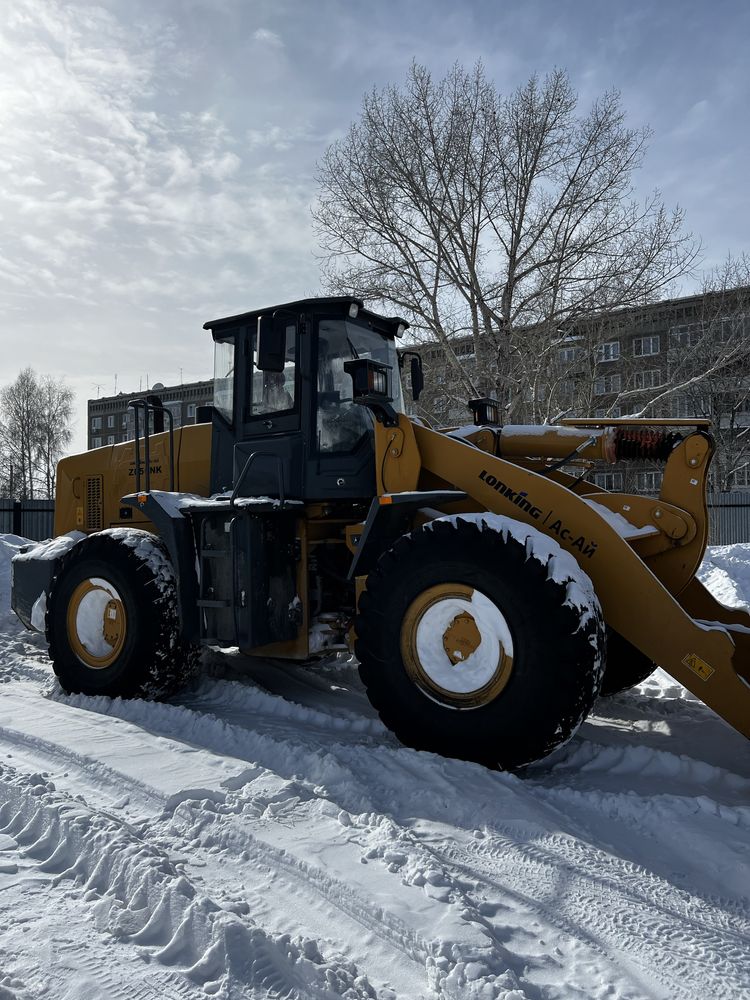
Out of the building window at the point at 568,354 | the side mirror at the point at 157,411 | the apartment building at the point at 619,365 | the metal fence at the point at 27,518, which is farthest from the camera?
the metal fence at the point at 27,518

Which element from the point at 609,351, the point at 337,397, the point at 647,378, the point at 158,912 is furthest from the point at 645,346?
the point at 158,912

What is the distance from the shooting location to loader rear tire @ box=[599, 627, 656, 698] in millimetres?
5759

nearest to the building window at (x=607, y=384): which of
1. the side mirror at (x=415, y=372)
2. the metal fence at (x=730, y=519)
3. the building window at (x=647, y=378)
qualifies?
the building window at (x=647, y=378)

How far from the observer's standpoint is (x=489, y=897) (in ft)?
9.98

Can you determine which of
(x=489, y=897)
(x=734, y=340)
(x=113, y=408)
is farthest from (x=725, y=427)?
(x=113, y=408)

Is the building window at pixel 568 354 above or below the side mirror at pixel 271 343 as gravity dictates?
above

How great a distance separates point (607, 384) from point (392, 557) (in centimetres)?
1696

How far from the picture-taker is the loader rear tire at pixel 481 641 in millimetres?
4098

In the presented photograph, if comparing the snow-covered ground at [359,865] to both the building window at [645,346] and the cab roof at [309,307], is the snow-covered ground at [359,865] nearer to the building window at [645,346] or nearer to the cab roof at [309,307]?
the cab roof at [309,307]

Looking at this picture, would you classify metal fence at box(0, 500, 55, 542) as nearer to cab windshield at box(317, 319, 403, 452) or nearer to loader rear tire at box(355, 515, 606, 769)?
cab windshield at box(317, 319, 403, 452)

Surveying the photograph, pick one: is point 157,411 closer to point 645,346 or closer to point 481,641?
point 481,641

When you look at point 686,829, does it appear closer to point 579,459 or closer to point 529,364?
point 579,459

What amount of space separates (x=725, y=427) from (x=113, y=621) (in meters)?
38.5

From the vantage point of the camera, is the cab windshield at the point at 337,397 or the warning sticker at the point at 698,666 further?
the cab windshield at the point at 337,397
